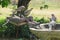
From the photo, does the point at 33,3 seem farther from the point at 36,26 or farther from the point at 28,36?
the point at 36,26

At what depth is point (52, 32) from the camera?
4672 mm

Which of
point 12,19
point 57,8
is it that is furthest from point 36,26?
point 57,8

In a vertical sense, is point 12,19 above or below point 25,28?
above

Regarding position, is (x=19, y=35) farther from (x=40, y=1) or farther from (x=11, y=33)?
(x=40, y=1)

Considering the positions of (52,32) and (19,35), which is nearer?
(52,32)

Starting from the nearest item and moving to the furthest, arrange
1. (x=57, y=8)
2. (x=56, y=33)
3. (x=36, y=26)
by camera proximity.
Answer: (x=56, y=33)
(x=36, y=26)
(x=57, y=8)

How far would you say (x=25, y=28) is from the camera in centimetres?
925

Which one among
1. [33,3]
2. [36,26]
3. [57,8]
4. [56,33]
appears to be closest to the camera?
[56,33]

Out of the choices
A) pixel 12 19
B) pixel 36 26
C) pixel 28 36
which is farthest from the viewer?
pixel 28 36

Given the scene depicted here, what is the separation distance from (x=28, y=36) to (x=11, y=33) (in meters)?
0.67

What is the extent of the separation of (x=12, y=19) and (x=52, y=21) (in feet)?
5.29

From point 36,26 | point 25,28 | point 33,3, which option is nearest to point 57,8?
point 33,3

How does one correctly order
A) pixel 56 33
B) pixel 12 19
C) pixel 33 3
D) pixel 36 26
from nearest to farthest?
pixel 56 33
pixel 36 26
pixel 12 19
pixel 33 3

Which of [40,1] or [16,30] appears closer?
[16,30]
